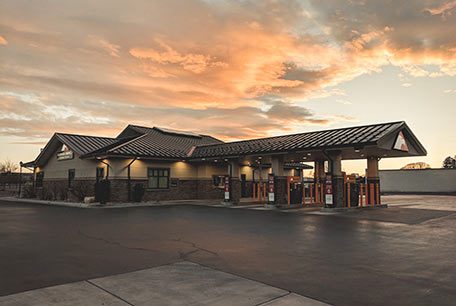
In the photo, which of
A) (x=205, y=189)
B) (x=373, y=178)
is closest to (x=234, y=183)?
(x=205, y=189)

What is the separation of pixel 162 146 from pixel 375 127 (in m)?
17.2

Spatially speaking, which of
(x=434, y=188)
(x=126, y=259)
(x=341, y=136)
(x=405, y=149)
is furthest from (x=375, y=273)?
(x=434, y=188)

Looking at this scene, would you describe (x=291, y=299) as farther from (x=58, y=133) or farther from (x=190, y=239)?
(x=58, y=133)

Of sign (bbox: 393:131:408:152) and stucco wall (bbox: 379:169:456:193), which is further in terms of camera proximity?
stucco wall (bbox: 379:169:456:193)

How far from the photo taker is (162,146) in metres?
28.6

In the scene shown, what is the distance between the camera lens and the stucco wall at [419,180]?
4538 cm

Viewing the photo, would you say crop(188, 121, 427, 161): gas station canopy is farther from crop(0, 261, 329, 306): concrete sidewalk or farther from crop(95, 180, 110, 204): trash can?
crop(0, 261, 329, 306): concrete sidewalk

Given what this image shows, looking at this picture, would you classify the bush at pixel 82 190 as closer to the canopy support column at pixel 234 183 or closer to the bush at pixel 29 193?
the bush at pixel 29 193

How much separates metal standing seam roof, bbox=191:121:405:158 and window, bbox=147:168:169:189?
9.53 ft

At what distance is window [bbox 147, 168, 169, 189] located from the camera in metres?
26.0

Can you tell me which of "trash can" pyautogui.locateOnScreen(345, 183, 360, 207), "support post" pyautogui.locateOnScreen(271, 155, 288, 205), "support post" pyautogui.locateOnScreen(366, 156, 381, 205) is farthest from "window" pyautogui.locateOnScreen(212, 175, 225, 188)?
"support post" pyautogui.locateOnScreen(366, 156, 381, 205)

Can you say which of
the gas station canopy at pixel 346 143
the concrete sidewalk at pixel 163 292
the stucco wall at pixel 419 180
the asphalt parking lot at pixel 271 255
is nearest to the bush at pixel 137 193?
the gas station canopy at pixel 346 143

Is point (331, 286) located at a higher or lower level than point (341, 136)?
lower

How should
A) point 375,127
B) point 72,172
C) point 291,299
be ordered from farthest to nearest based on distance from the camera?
point 72,172 < point 375,127 < point 291,299
